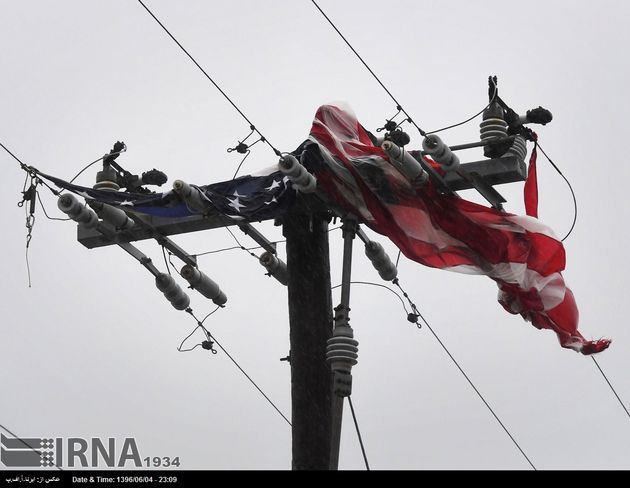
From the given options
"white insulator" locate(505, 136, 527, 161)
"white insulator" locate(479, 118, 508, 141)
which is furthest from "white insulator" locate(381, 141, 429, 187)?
"white insulator" locate(505, 136, 527, 161)

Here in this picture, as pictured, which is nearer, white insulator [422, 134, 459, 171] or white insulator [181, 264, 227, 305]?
white insulator [422, 134, 459, 171]

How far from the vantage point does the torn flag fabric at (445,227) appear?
13.8 metres

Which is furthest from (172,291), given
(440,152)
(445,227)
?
(440,152)

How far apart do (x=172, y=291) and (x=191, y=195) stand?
174 cm

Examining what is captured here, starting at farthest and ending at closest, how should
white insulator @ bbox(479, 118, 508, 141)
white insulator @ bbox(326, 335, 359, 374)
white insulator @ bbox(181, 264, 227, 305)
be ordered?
white insulator @ bbox(181, 264, 227, 305) < white insulator @ bbox(479, 118, 508, 141) < white insulator @ bbox(326, 335, 359, 374)

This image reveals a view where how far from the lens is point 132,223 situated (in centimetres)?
1465

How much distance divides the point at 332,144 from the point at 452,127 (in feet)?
4.34

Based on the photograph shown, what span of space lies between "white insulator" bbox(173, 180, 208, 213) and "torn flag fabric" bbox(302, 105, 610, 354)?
1.10 m

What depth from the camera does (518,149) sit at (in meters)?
13.5

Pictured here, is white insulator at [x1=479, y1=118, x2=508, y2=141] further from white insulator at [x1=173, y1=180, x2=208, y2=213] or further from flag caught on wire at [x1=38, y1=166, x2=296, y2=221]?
white insulator at [x1=173, y1=180, x2=208, y2=213]

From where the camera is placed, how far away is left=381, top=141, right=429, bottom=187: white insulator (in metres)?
13.4
